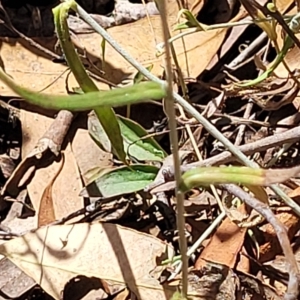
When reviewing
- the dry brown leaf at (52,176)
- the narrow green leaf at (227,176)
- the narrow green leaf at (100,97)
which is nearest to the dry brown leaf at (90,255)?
the dry brown leaf at (52,176)

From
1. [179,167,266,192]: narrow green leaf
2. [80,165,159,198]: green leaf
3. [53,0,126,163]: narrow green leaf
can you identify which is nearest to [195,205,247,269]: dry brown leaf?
[80,165,159,198]: green leaf

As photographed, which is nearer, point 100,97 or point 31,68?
point 100,97

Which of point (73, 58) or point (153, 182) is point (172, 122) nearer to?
point (73, 58)

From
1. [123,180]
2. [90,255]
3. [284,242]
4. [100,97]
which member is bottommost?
[90,255]

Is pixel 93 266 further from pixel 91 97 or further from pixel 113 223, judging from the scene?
pixel 91 97

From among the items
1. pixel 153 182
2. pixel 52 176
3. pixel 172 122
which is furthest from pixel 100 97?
pixel 52 176

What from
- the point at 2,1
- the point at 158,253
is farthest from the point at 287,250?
the point at 2,1
